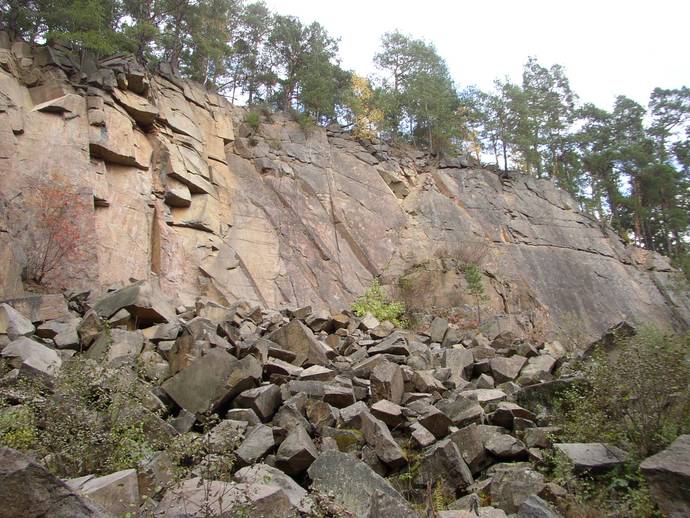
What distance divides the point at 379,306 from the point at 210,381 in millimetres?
11809

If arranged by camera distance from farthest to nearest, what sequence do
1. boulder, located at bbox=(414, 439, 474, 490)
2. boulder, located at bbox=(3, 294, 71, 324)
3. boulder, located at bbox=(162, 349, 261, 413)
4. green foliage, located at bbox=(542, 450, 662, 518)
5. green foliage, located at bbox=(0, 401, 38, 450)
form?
boulder, located at bbox=(3, 294, 71, 324)
boulder, located at bbox=(162, 349, 261, 413)
boulder, located at bbox=(414, 439, 474, 490)
green foliage, located at bbox=(0, 401, 38, 450)
green foliage, located at bbox=(542, 450, 662, 518)

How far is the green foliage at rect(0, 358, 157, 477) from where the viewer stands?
4.46 meters

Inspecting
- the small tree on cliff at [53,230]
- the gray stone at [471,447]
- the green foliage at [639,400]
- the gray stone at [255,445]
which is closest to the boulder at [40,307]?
the small tree on cliff at [53,230]

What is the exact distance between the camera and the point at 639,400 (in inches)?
210

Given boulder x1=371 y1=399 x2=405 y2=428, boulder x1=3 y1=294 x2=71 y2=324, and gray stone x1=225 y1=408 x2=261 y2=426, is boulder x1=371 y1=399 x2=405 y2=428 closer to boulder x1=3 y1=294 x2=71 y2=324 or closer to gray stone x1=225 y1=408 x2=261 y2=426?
gray stone x1=225 y1=408 x2=261 y2=426

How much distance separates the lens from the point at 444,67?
32.0 m

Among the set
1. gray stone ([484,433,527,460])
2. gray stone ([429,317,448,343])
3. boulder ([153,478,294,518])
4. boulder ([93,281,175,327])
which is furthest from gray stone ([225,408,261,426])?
gray stone ([429,317,448,343])

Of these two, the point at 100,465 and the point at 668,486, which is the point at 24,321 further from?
the point at 668,486

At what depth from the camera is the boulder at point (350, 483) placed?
4.37 m

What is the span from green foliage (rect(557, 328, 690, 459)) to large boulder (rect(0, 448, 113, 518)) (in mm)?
5183

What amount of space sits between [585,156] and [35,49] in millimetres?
30215

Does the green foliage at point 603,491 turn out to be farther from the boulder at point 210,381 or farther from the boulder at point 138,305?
the boulder at point 138,305

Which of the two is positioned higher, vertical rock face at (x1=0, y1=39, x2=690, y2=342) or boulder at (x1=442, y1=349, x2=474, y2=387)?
vertical rock face at (x1=0, y1=39, x2=690, y2=342)

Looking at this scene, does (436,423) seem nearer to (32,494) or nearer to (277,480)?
(277,480)
